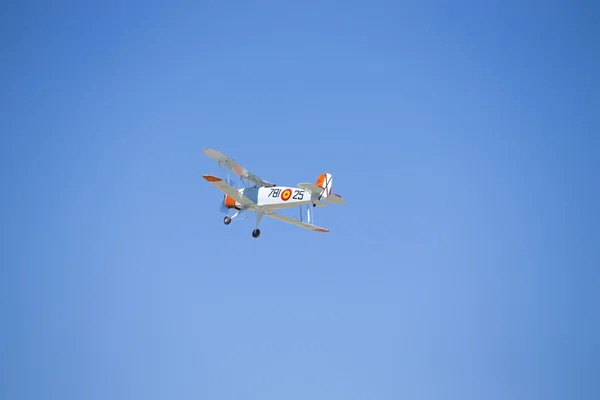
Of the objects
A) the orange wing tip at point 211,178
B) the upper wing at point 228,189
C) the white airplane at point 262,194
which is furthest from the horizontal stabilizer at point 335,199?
the orange wing tip at point 211,178

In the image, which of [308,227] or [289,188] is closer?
[289,188]

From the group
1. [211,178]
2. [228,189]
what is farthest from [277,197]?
[211,178]

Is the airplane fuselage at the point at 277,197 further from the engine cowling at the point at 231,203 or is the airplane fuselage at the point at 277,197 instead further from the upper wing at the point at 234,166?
the upper wing at the point at 234,166

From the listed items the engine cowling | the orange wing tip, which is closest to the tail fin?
the engine cowling

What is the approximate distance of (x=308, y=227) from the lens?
6016 cm

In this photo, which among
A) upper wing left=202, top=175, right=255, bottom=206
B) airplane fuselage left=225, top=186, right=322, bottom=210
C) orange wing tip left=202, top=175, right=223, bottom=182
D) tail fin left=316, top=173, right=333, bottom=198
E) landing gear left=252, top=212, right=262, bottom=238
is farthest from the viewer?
landing gear left=252, top=212, right=262, bottom=238

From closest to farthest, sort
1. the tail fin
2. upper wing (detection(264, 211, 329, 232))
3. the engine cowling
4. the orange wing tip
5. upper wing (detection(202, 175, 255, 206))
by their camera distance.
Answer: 1. the orange wing tip
2. upper wing (detection(202, 175, 255, 206))
3. the tail fin
4. the engine cowling
5. upper wing (detection(264, 211, 329, 232))

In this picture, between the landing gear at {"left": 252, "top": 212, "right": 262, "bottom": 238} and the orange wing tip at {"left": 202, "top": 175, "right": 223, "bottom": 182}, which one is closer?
the orange wing tip at {"left": 202, "top": 175, "right": 223, "bottom": 182}

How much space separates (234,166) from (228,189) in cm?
138

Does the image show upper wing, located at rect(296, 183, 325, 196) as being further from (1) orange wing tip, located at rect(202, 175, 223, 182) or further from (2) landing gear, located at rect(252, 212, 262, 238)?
(1) orange wing tip, located at rect(202, 175, 223, 182)

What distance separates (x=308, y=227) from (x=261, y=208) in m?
4.17

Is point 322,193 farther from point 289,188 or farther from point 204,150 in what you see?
point 204,150

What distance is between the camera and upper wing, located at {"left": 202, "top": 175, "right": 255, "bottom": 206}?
54656 mm

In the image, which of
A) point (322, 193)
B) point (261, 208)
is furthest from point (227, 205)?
point (322, 193)
